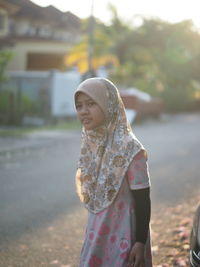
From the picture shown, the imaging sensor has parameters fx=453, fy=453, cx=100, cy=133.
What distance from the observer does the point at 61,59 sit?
34469mm

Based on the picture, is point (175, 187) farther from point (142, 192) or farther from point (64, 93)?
point (64, 93)

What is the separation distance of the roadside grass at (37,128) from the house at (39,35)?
39.4 ft

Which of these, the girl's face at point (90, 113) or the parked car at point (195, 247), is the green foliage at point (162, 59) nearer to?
the parked car at point (195, 247)

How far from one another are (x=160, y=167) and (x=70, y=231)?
5141 mm

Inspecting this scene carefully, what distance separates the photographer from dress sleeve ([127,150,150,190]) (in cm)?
231

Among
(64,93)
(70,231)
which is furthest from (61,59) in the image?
(70,231)

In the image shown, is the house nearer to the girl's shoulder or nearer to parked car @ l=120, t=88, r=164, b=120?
parked car @ l=120, t=88, r=164, b=120

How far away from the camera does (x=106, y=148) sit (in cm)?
235

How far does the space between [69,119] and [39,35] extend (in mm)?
12473

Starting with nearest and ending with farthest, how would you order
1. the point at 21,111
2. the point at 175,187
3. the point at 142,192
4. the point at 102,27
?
1. the point at 142,192
2. the point at 175,187
3. the point at 21,111
4. the point at 102,27

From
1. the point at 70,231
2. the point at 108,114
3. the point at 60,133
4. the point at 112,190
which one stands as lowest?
the point at 60,133

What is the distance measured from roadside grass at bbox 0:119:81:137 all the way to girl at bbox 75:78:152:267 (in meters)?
12.3

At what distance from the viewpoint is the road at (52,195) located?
4586 mm

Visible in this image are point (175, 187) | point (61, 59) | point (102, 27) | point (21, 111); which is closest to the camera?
point (175, 187)
